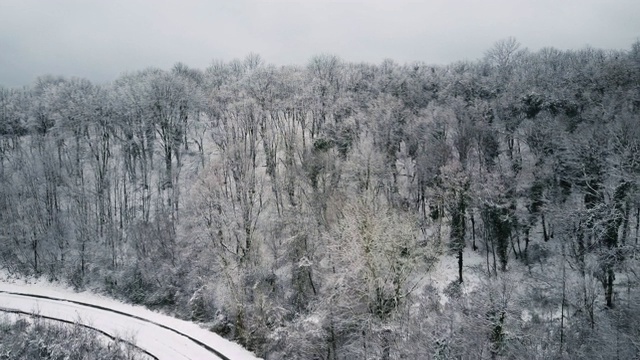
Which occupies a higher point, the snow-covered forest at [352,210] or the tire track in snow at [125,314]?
the snow-covered forest at [352,210]

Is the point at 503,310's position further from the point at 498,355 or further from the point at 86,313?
the point at 86,313

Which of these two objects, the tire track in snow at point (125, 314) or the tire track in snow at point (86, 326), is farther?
the tire track in snow at point (125, 314)

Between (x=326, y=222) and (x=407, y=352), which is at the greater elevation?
(x=326, y=222)

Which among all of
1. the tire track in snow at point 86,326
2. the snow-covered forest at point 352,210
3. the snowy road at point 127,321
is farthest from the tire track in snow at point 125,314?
the tire track in snow at point 86,326

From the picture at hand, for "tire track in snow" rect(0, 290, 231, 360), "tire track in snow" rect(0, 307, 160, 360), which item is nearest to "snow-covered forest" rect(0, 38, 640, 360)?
"tire track in snow" rect(0, 290, 231, 360)

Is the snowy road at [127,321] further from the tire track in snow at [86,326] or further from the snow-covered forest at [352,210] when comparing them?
the snow-covered forest at [352,210]

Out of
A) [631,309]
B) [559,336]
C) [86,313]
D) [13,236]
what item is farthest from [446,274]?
[13,236]

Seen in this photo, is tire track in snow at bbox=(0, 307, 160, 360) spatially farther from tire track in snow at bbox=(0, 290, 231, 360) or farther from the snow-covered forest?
the snow-covered forest

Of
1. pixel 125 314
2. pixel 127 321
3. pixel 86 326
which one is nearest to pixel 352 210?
pixel 127 321
